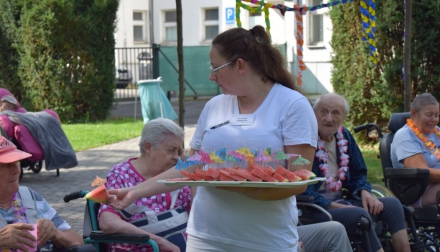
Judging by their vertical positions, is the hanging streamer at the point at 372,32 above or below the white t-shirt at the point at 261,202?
above

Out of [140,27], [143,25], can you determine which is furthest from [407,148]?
[140,27]

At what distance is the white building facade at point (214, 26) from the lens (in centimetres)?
2359

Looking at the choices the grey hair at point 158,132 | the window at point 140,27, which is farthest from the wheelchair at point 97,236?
the window at point 140,27

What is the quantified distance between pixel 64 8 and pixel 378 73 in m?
8.23

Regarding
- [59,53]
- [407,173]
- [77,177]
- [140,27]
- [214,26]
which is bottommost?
[77,177]

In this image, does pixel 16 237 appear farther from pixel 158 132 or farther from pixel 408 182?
pixel 408 182

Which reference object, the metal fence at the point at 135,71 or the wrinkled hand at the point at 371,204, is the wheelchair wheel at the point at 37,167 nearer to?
the wrinkled hand at the point at 371,204

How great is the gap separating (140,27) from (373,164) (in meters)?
26.6

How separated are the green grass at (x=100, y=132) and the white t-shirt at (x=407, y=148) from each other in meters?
8.29

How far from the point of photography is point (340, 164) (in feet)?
18.1

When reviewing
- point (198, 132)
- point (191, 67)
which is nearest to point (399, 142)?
point (198, 132)

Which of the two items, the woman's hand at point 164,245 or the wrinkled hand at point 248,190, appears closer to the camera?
the wrinkled hand at point 248,190

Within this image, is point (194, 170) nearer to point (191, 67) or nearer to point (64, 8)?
point (64, 8)

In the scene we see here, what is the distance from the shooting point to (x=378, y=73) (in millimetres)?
12305
